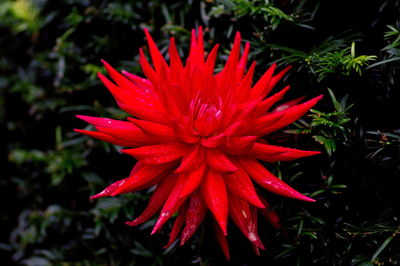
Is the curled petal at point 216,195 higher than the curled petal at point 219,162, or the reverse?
the curled petal at point 219,162

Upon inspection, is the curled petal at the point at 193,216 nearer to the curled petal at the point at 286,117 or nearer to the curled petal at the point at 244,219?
the curled petal at the point at 244,219

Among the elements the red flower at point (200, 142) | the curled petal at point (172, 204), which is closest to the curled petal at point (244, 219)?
the red flower at point (200, 142)

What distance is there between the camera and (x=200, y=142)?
774mm

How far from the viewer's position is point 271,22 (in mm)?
977

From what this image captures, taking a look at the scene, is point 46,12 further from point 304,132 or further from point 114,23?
point 304,132

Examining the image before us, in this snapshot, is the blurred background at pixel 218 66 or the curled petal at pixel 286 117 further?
the blurred background at pixel 218 66

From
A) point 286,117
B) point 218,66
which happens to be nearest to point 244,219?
point 286,117

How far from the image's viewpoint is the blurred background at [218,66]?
0.88 metres

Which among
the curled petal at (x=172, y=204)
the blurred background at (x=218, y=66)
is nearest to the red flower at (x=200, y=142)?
the curled petal at (x=172, y=204)

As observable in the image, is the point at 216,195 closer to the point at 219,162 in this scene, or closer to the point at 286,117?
the point at 219,162

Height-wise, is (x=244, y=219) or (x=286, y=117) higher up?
(x=286, y=117)

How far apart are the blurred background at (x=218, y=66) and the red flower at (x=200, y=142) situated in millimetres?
133

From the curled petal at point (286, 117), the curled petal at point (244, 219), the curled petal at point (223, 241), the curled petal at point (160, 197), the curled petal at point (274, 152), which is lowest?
the curled petal at point (223, 241)

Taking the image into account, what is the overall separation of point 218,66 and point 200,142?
361 millimetres
